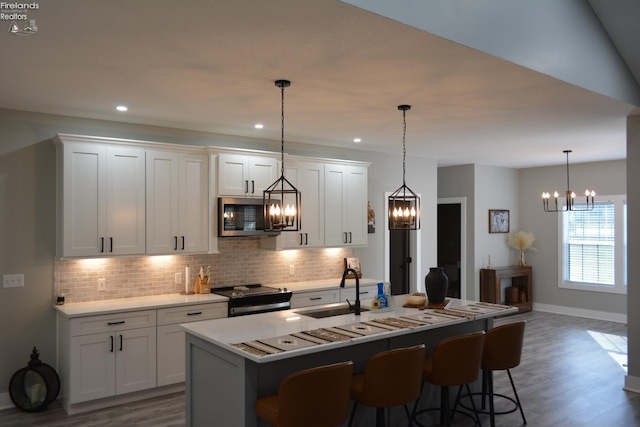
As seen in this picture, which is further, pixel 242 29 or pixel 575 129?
pixel 575 129

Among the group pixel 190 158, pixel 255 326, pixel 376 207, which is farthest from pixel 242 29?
pixel 376 207

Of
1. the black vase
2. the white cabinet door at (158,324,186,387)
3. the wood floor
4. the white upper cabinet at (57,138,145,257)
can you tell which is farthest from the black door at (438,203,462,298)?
the white upper cabinet at (57,138,145,257)

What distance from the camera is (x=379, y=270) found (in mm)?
7395

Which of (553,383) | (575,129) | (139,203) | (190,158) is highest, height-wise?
(575,129)

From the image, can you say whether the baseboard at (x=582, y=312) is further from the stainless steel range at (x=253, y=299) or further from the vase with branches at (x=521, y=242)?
the stainless steel range at (x=253, y=299)

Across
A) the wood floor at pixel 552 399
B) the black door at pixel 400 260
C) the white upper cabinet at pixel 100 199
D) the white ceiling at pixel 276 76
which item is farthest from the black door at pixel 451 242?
the white upper cabinet at pixel 100 199

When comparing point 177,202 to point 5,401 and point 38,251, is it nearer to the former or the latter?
point 38,251

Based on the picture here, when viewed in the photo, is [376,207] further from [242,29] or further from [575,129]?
[242,29]

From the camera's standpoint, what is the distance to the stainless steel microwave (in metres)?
5.48

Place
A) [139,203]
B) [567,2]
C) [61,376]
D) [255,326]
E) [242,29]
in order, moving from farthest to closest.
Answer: [139,203]
[61,376]
[567,2]
[255,326]
[242,29]

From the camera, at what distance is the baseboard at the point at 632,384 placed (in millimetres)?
4934

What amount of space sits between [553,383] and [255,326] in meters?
3.43

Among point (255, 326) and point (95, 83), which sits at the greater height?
point (95, 83)

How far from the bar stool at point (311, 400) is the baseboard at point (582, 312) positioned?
23.6 ft
